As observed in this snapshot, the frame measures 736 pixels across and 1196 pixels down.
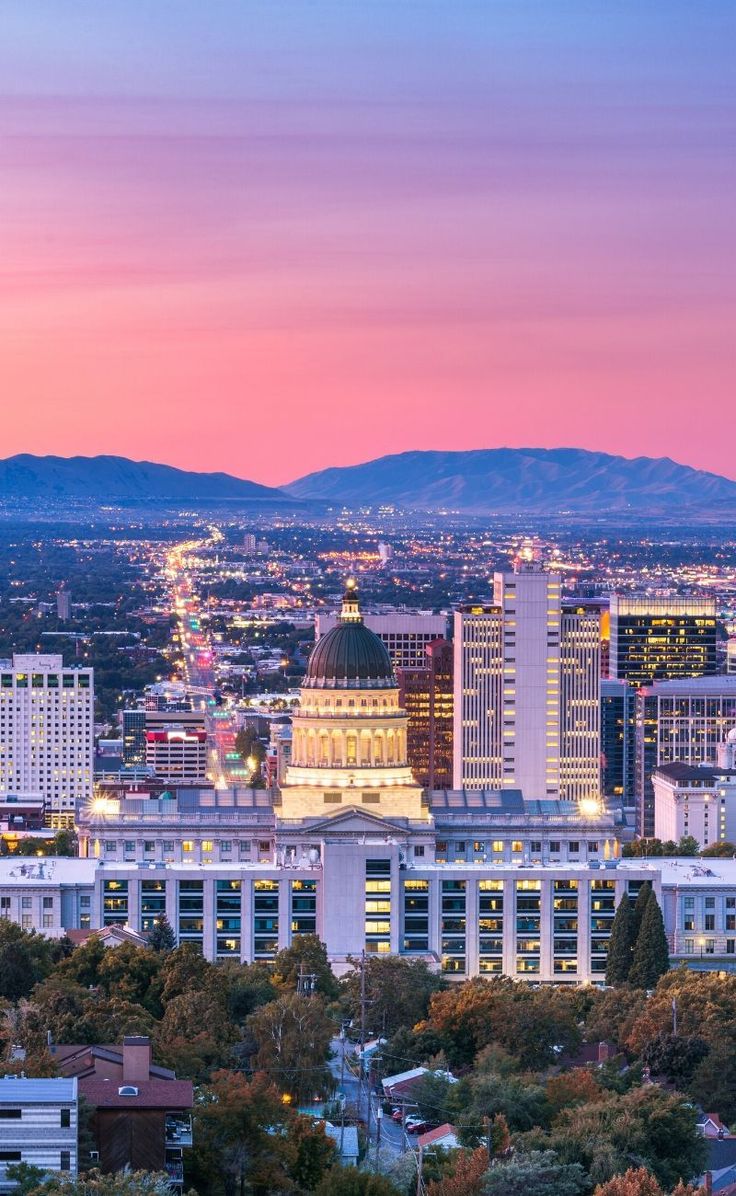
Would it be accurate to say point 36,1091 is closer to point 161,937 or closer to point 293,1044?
point 293,1044

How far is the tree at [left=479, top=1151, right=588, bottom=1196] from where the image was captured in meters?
85.7

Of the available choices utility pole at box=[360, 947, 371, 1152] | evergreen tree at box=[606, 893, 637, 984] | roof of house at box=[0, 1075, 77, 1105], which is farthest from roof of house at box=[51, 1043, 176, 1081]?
evergreen tree at box=[606, 893, 637, 984]

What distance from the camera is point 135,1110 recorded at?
83562 millimetres

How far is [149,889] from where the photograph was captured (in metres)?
142

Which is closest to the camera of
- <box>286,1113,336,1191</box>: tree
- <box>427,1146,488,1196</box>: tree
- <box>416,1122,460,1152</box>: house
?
<box>427,1146,488,1196</box>: tree

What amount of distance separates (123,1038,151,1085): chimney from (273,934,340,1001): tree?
3182 cm

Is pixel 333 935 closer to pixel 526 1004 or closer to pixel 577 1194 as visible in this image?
pixel 526 1004

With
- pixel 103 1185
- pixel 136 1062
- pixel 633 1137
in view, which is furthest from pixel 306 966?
pixel 103 1185

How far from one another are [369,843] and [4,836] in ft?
163

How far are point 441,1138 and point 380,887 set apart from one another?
4580cm

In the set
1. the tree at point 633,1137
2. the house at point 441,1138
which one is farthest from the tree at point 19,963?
the tree at point 633,1137

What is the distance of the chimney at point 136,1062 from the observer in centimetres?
8706

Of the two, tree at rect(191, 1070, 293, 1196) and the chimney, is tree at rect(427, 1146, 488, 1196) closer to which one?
tree at rect(191, 1070, 293, 1196)

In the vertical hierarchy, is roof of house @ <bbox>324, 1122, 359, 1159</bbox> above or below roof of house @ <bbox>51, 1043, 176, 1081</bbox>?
below
